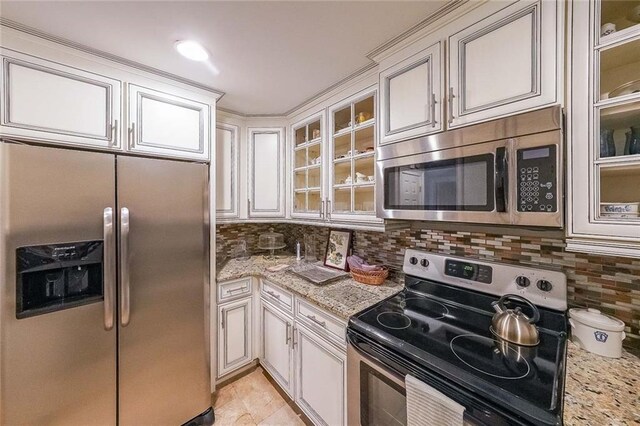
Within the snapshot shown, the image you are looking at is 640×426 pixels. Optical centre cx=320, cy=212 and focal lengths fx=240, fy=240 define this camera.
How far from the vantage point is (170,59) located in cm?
140

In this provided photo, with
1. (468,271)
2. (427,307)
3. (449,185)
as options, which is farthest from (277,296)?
(449,185)

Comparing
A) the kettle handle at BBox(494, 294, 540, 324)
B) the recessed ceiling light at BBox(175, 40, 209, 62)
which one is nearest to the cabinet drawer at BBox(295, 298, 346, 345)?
the kettle handle at BBox(494, 294, 540, 324)

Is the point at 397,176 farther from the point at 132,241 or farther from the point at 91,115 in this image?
the point at 91,115

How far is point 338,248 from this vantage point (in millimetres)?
2039

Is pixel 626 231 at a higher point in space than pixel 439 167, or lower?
lower

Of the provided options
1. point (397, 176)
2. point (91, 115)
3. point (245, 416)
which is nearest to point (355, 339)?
point (397, 176)

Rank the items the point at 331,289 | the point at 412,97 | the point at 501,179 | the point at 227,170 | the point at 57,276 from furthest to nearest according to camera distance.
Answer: the point at 227,170 < the point at 331,289 < the point at 412,97 < the point at 57,276 < the point at 501,179

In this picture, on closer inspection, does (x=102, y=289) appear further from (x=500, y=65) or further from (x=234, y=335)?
(x=500, y=65)

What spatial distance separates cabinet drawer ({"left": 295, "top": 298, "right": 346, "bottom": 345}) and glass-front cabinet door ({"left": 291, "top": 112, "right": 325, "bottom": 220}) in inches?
26.9

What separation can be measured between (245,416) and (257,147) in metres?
2.15

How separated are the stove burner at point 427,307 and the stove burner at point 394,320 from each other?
116mm

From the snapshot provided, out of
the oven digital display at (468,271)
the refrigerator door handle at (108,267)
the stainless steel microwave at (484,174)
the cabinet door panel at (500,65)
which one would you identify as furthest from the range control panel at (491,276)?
the refrigerator door handle at (108,267)

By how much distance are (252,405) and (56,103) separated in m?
2.21

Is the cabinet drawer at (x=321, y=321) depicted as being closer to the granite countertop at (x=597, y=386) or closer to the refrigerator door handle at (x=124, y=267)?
the granite countertop at (x=597, y=386)
